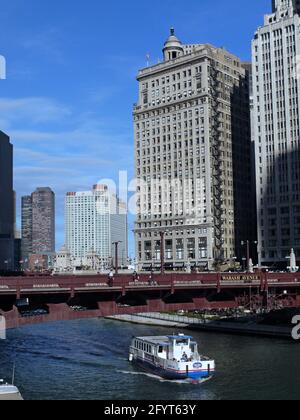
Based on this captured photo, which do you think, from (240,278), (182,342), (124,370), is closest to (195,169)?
(240,278)

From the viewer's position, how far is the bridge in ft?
187

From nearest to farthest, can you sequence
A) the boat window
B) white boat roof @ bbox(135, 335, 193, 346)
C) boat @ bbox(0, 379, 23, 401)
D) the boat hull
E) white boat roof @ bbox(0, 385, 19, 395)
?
boat @ bbox(0, 379, 23, 401) → white boat roof @ bbox(0, 385, 19, 395) → the boat hull → the boat window → white boat roof @ bbox(135, 335, 193, 346)

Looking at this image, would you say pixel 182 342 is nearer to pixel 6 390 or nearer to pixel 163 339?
pixel 163 339

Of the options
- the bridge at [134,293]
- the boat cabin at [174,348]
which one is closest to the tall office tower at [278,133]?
the bridge at [134,293]

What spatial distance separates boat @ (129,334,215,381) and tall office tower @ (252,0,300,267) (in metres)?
115

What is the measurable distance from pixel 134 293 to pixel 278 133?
127990 mm

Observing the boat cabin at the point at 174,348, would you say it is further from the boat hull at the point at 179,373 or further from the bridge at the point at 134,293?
the bridge at the point at 134,293

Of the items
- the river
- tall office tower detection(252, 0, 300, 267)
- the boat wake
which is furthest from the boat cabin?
tall office tower detection(252, 0, 300, 267)

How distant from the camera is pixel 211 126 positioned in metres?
190

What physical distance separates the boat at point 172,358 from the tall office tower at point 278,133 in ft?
377

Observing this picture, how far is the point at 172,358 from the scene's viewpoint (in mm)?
62125

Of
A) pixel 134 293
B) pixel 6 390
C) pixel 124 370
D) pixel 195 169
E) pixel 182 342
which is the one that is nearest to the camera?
pixel 6 390

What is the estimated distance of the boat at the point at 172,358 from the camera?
58.3m

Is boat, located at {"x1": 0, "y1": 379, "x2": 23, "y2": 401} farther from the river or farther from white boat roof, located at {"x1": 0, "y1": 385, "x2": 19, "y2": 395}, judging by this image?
the river
